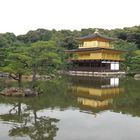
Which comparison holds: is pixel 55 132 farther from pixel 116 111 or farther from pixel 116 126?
pixel 116 111

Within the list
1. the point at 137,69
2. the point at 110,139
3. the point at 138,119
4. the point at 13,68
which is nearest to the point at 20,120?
the point at 110,139

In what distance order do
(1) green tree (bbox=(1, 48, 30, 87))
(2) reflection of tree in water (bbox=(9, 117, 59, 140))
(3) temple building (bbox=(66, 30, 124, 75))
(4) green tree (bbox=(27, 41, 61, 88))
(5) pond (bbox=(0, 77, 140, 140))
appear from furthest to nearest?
(3) temple building (bbox=(66, 30, 124, 75)) → (4) green tree (bbox=(27, 41, 61, 88)) → (1) green tree (bbox=(1, 48, 30, 87)) → (5) pond (bbox=(0, 77, 140, 140)) → (2) reflection of tree in water (bbox=(9, 117, 59, 140))

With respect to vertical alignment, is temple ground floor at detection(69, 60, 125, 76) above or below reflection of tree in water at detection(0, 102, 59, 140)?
above

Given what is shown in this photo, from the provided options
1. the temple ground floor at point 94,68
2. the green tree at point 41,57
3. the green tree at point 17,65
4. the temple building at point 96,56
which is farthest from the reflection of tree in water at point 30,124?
the temple building at point 96,56

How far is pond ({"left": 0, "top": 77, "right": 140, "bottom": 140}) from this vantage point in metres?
10.4

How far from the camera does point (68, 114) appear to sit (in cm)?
1405

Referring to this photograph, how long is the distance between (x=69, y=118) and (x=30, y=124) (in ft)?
7.11

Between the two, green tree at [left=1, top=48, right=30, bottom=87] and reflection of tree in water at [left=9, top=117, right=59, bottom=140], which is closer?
reflection of tree in water at [left=9, top=117, right=59, bottom=140]

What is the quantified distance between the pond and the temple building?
29821 millimetres

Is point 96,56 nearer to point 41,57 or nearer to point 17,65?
point 41,57

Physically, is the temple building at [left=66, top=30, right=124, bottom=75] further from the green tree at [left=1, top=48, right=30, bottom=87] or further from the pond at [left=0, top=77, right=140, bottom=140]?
the pond at [left=0, top=77, right=140, bottom=140]

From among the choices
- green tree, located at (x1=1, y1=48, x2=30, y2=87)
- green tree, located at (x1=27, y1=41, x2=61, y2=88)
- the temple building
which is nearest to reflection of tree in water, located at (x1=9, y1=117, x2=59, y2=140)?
green tree, located at (x1=1, y1=48, x2=30, y2=87)

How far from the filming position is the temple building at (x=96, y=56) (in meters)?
49.6

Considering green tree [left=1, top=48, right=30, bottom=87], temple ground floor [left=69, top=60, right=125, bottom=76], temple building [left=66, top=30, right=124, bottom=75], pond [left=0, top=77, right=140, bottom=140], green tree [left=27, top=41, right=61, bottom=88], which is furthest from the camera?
temple building [left=66, top=30, right=124, bottom=75]
